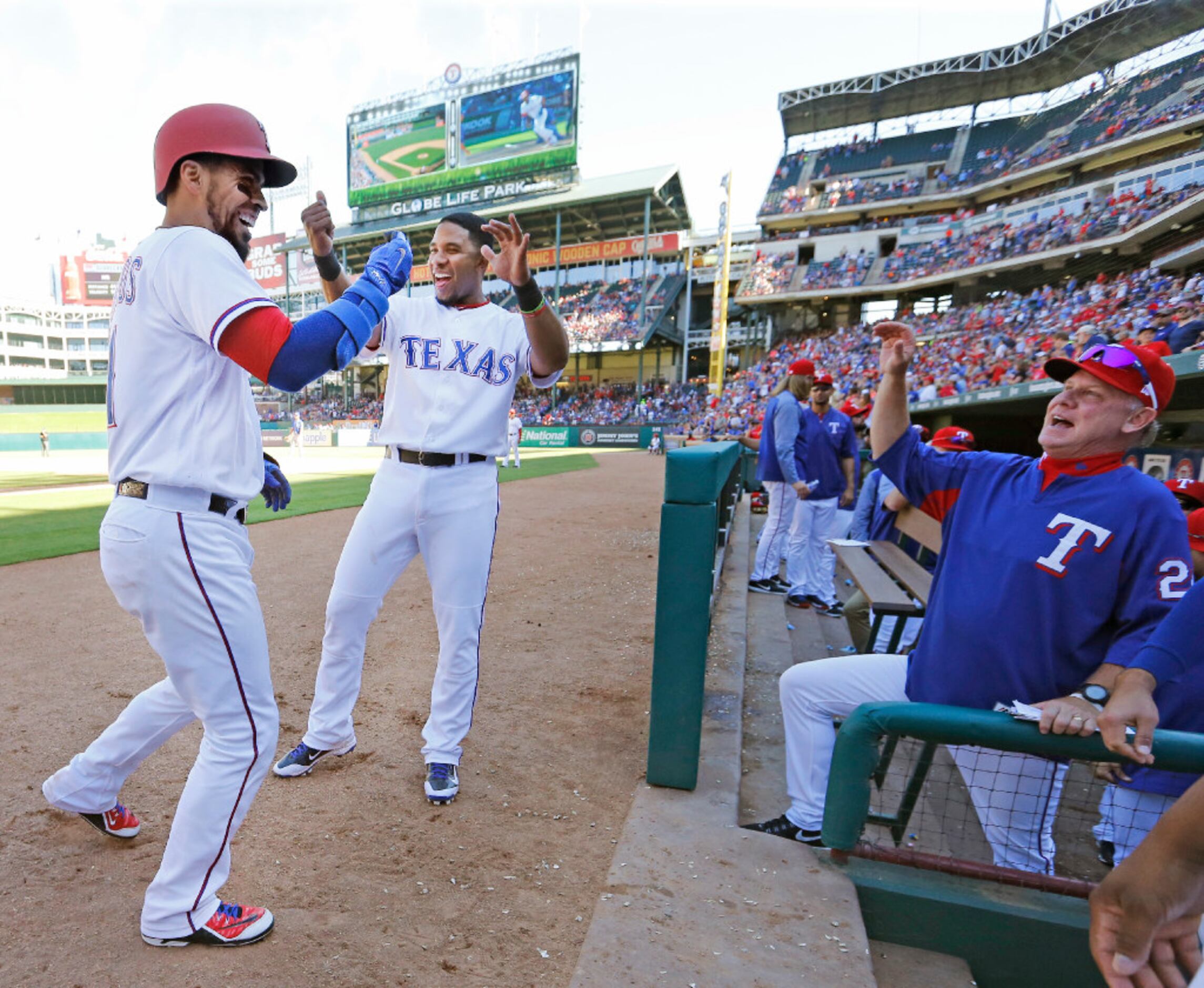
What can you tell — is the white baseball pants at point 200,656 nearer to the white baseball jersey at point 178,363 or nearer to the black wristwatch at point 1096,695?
the white baseball jersey at point 178,363

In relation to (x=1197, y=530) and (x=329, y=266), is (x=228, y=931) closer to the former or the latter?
(x=329, y=266)

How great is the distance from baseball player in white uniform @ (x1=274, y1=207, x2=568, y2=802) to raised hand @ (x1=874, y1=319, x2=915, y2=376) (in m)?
1.14

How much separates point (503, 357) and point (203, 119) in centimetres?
125

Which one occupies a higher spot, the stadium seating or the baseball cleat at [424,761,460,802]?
the stadium seating

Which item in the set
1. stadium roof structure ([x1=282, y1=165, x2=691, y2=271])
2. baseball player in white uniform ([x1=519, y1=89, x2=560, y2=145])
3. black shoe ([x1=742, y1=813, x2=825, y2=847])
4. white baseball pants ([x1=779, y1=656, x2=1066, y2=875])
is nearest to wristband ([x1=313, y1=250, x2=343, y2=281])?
white baseball pants ([x1=779, y1=656, x2=1066, y2=875])

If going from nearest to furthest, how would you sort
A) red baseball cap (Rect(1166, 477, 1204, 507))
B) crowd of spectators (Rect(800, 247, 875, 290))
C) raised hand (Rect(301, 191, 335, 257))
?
raised hand (Rect(301, 191, 335, 257))
red baseball cap (Rect(1166, 477, 1204, 507))
crowd of spectators (Rect(800, 247, 875, 290))

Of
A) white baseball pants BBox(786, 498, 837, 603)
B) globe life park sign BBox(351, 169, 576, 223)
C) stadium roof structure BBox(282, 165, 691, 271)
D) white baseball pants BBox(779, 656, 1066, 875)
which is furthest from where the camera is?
globe life park sign BBox(351, 169, 576, 223)

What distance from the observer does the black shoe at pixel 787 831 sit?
213cm

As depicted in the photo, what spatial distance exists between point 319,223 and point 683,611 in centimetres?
184

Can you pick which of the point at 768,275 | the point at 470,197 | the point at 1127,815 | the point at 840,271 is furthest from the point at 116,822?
the point at 470,197

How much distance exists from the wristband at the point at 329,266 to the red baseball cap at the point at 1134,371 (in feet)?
8.45

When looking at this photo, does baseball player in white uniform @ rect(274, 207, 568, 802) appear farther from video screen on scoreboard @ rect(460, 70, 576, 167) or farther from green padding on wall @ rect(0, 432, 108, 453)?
video screen on scoreboard @ rect(460, 70, 576, 167)

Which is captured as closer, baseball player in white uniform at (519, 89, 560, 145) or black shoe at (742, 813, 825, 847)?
black shoe at (742, 813, 825, 847)

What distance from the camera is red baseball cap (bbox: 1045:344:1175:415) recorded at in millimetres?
1851
